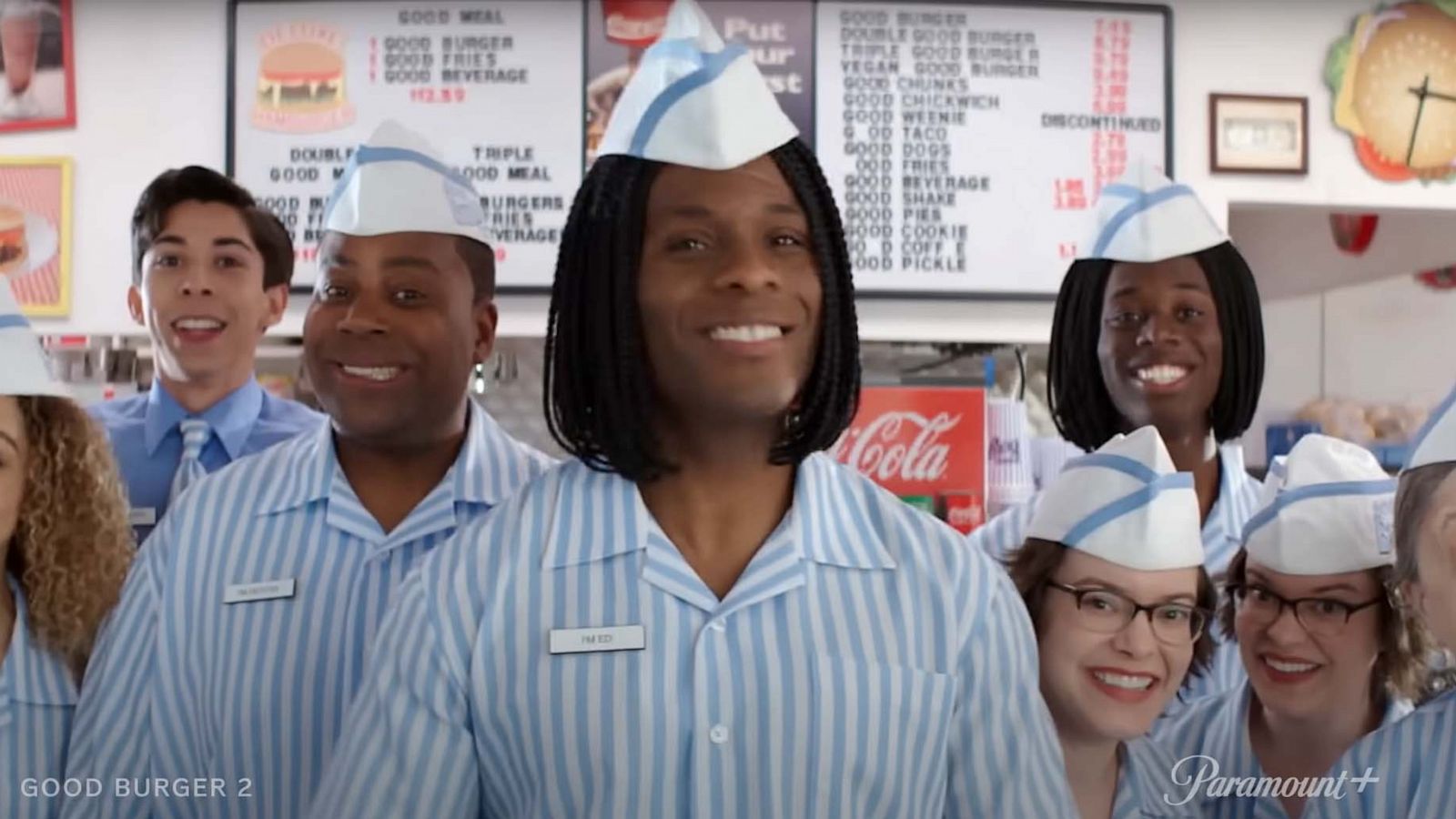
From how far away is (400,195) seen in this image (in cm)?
132

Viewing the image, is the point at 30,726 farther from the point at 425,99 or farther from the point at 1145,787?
the point at 425,99

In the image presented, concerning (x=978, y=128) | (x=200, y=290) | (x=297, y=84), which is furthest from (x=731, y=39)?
(x=200, y=290)

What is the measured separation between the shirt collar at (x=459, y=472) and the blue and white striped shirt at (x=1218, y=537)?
1.66ft

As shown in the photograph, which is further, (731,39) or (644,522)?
(731,39)

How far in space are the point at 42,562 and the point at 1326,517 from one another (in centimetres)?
126

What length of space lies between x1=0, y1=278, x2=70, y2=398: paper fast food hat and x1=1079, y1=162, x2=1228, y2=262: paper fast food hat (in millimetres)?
1149

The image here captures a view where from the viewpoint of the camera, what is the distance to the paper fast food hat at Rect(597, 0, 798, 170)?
3.21 feet

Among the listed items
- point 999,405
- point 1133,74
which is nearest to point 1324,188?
point 1133,74

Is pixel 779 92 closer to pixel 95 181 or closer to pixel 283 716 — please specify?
pixel 95 181

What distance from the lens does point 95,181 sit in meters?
2.83

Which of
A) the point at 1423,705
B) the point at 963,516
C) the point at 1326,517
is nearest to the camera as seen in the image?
the point at 1423,705

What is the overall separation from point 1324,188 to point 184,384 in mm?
2393

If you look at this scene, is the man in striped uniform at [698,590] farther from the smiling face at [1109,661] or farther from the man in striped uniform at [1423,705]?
the man in striped uniform at [1423,705]

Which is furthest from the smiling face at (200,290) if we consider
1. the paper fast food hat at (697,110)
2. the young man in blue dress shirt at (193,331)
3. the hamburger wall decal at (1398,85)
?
the hamburger wall decal at (1398,85)
